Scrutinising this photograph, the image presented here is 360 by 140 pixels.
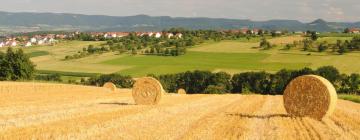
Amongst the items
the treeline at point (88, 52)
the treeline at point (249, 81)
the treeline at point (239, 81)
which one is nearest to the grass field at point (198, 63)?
the treeline at point (239, 81)

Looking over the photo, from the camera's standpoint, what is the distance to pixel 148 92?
25.2 meters

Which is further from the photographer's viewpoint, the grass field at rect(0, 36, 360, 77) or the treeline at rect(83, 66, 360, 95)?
the grass field at rect(0, 36, 360, 77)

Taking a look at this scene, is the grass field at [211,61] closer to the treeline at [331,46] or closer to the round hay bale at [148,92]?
the treeline at [331,46]

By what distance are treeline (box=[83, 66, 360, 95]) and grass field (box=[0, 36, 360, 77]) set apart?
6280 millimetres

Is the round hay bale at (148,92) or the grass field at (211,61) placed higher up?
the round hay bale at (148,92)

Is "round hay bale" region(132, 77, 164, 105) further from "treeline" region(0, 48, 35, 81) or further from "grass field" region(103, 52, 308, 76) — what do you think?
"grass field" region(103, 52, 308, 76)

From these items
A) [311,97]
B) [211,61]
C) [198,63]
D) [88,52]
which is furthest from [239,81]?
[311,97]

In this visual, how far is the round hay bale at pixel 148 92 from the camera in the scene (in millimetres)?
24906

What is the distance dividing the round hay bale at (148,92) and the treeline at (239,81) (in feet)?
121

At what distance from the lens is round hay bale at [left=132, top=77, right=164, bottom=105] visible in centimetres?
2491

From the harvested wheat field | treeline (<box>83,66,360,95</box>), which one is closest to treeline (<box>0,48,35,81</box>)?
treeline (<box>83,66,360,95</box>)

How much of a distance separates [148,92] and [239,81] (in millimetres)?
53811

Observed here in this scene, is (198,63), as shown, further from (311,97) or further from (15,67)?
(311,97)

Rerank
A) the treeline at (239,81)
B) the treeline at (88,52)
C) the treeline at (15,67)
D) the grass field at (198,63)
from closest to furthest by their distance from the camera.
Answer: the treeline at (15,67)
the treeline at (239,81)
the grass field at (198,63)
the treeline at (88,52)
